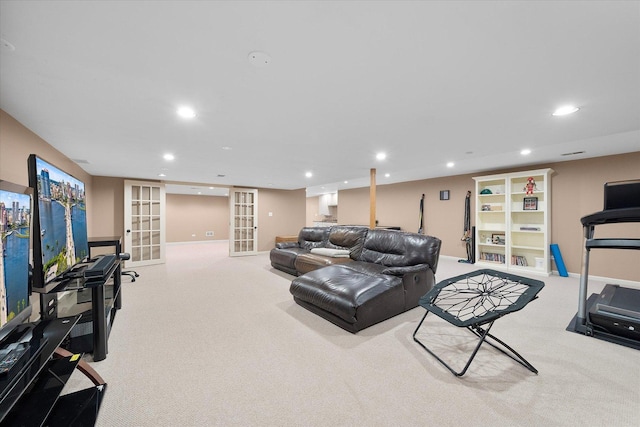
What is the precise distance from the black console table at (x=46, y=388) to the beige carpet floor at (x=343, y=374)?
0.13m

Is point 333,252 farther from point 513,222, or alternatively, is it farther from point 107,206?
point 107,206

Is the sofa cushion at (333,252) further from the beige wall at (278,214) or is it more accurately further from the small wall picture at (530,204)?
the small wall picture at (530,204)

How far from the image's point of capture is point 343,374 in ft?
5.97

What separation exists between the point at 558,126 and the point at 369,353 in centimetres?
318

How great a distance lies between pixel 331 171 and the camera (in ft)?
17.6

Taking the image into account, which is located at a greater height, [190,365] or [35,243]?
[35,243]

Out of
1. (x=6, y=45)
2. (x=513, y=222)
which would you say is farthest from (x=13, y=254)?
(x=513, y=222)

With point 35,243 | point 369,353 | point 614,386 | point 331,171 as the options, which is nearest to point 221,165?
point 331,171

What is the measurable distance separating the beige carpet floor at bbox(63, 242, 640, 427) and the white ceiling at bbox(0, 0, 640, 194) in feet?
7.01

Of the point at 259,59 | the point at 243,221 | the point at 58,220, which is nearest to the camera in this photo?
the point at 259,59

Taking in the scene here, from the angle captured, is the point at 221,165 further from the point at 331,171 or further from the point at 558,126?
the point at 558,126

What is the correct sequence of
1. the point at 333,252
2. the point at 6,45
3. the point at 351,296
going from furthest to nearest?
1. the point at 333,252
2. the point at 351,296
3. the point at 6,45

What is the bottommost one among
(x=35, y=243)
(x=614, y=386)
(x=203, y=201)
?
(x=614, y=386)

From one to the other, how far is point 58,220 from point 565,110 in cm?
445
